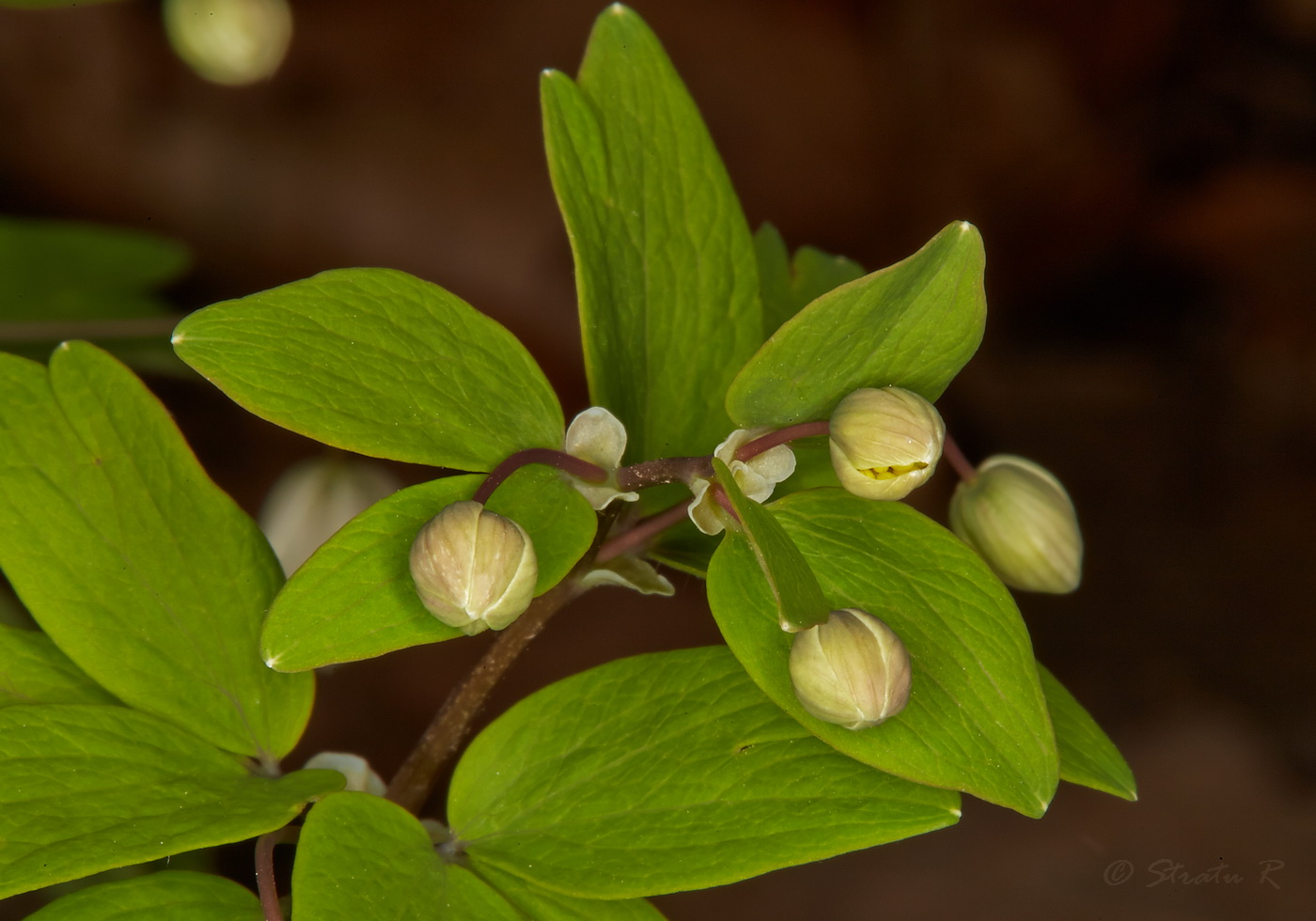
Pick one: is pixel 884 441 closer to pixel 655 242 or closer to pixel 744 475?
pixel 744 475

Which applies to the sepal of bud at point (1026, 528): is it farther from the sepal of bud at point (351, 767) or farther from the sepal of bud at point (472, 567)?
the sepal of bud at point (351, 767)

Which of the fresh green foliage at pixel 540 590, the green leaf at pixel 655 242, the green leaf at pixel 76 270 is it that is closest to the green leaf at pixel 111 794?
the fresh green foliage at pixel 540 590

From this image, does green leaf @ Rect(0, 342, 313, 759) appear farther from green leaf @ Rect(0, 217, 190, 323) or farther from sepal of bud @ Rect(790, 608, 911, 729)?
green leaf @ Rect(0, 217, 190, 323)

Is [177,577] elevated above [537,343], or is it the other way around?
[177,577]

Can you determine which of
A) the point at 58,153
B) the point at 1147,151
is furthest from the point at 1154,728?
the point at 58,153

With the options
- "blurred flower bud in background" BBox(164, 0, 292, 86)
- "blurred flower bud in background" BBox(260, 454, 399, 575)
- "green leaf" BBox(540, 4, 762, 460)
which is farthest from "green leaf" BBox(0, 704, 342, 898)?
"blurred flower bud in background" BBox(164, 0, 292, 86)

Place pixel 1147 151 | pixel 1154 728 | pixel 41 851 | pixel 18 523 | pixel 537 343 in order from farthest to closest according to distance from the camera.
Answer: pixel 1147 151
pixel 537 343
pixel 1154 728
pixel 18 523
pixel 41 851

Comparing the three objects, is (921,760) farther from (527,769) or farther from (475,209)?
(475,209)
